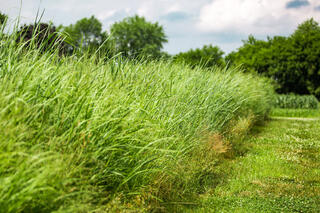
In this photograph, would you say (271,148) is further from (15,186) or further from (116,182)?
(15,186)

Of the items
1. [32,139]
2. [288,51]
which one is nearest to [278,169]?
[32,139]

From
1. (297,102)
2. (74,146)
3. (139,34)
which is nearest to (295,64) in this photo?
(297,102)

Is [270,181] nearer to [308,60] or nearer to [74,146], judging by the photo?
[74,146]

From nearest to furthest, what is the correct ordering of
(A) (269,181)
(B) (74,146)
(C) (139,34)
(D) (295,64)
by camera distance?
(B) (74,146), (A) (269,181), (D) (295,64), (C) (139,34)

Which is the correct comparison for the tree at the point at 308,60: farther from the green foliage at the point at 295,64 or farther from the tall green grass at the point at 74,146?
the tall green grass at the point at 74,146

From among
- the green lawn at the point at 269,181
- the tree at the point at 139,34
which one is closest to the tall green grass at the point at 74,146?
the green lawn at the point at 269,181

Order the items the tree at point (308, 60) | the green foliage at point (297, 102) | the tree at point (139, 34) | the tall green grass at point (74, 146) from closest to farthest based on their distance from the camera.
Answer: the tall green grass at point (74, 146)
the green foliage at point (297, 102)
the tree at point (308, 60)
the tree at point (139, 34)

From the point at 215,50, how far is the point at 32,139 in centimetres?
5598

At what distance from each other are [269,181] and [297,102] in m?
17.5

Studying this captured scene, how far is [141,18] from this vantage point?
55.9 metres

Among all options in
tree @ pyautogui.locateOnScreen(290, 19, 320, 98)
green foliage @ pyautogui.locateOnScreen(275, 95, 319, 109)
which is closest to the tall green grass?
green foliage @ pyautogui.locateOnScreen(275, 95, 319, 109)

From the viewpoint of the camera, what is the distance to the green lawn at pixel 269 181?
3817mm

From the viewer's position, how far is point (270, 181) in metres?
4.77

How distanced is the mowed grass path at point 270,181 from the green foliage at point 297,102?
1394 cm
